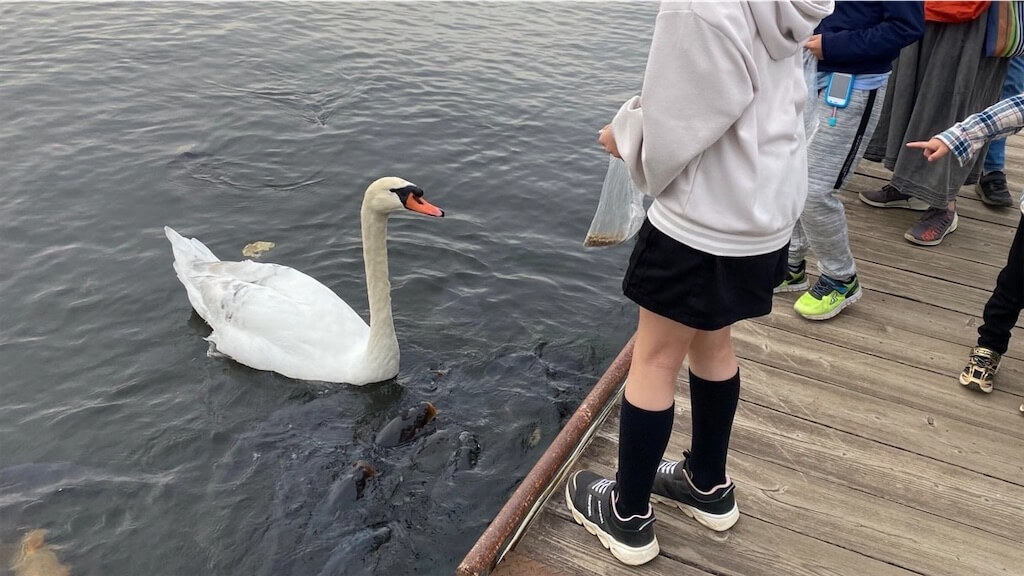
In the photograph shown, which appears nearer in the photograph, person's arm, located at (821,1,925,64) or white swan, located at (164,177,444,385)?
person's arm, located at (821,1,925,64)

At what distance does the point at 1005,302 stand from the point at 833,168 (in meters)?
0.97

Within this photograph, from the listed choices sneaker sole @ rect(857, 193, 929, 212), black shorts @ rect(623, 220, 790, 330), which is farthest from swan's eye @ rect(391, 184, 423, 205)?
sneaker sole @ rect(857, 193, 929, 212)

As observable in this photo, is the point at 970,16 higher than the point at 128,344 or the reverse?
higher

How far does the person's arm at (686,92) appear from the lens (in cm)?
191

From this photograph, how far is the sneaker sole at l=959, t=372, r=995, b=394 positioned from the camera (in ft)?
12.3

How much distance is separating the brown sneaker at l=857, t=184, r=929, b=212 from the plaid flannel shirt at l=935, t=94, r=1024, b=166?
2272 millimetres

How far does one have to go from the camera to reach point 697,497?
9.76 feet

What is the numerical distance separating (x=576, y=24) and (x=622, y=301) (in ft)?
29.4

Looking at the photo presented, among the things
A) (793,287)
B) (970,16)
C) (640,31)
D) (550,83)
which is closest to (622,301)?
(793,287)

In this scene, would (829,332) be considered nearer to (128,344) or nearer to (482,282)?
(482,282)

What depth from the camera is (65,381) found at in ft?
16.8

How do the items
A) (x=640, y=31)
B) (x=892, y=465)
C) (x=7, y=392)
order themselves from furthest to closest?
1. (x=640, y=31)
2. (x=7, y=392)
3. (x=892, y=465)

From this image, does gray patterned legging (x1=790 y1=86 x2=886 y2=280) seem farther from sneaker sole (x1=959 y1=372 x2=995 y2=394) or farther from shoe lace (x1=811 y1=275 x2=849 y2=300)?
sneaker sole (x1=959 y1=372 x2=995 y2=394)

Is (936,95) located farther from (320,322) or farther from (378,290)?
(320,322)
